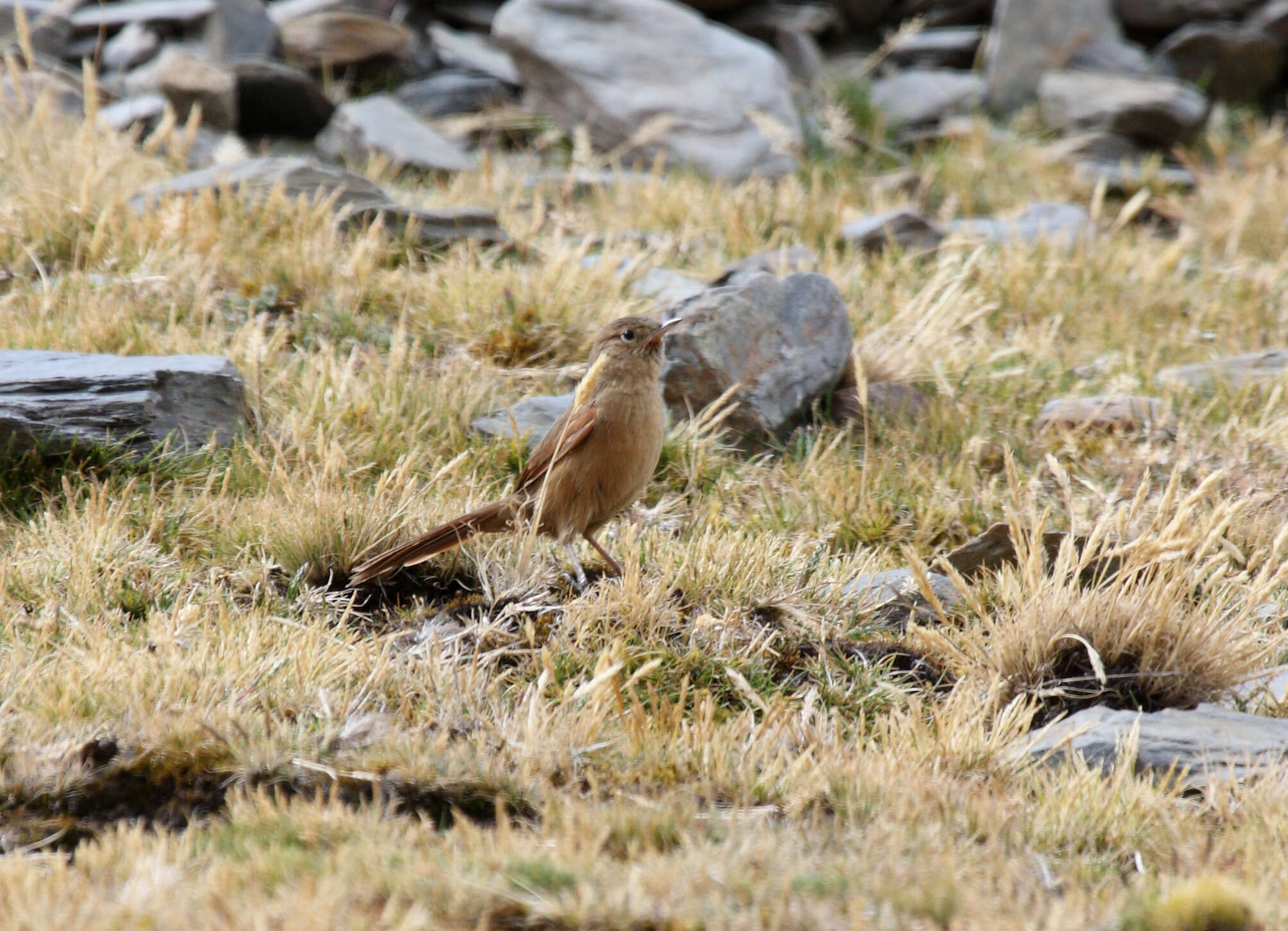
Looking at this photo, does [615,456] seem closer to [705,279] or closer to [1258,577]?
[1258,577]

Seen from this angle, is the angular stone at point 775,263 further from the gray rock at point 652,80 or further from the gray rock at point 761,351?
the gray rock at point 652,80

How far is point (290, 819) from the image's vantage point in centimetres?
269

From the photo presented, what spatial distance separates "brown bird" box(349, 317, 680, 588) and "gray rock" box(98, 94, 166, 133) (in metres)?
5.91

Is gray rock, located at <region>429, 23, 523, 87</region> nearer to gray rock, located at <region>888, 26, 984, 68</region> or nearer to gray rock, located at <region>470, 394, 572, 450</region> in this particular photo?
gray rock, located at <region>888, 26, 984, 68</region>

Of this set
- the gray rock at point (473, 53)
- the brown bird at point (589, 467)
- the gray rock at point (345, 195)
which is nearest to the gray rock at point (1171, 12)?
the gray rock at point (473, 53)

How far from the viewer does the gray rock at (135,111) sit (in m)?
9.04

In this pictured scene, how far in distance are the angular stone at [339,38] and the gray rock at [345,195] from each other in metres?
4.19

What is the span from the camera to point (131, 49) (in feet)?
34.1

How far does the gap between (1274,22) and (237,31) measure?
928 cm

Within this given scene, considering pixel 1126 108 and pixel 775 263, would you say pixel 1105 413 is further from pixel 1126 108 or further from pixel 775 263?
pixel 1126 108

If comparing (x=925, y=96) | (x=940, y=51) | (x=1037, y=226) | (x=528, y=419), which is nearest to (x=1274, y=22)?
(x=940, y=51)

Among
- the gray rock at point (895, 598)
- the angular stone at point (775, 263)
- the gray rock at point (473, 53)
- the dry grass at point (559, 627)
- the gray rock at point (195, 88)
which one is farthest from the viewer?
the gray rock at point (473, 53)

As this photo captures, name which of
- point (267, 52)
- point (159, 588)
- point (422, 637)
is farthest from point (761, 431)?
point (267, 52)

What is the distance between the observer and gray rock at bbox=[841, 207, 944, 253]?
7.94 meters
